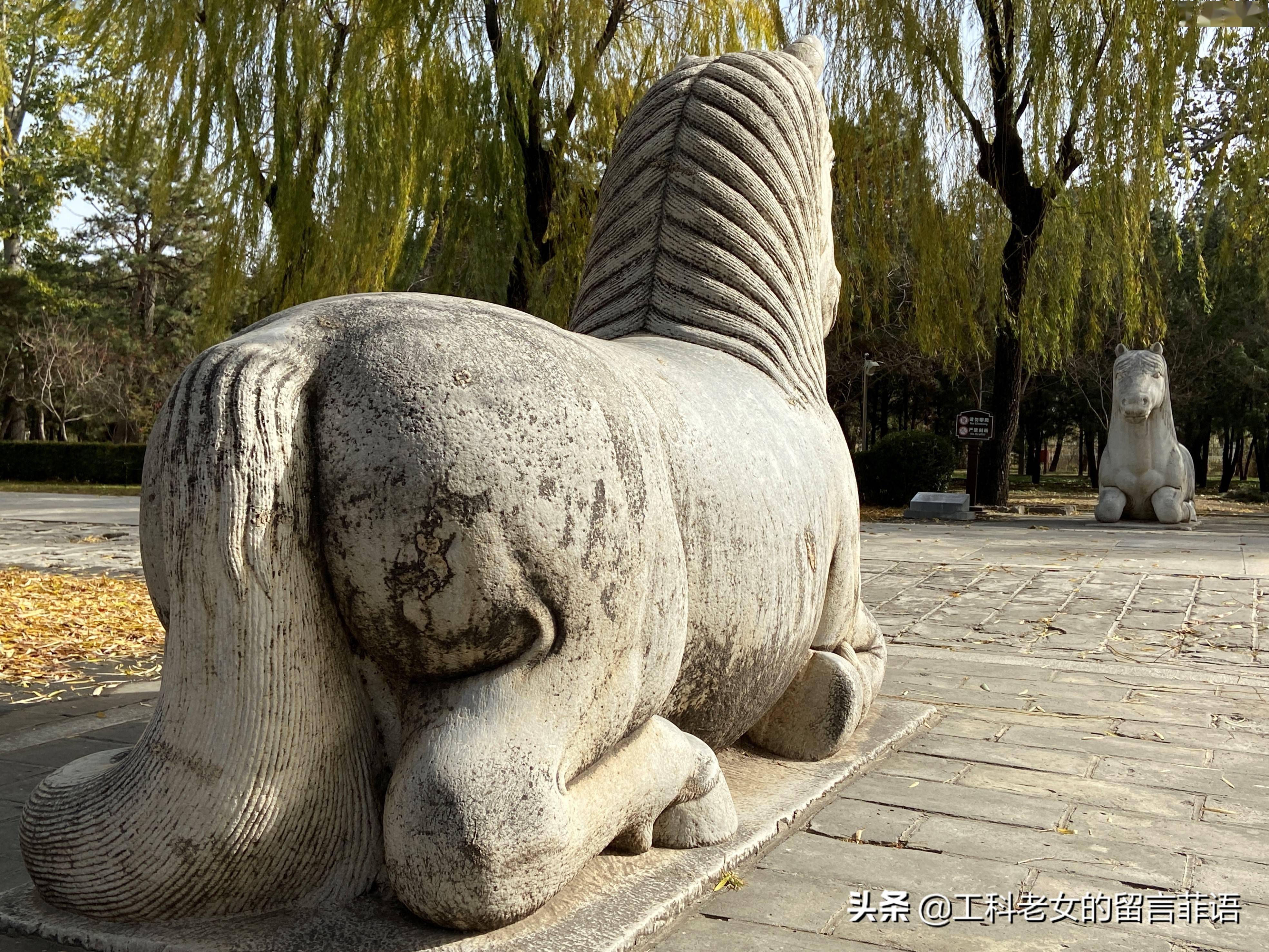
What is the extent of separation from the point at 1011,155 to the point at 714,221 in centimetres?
1192

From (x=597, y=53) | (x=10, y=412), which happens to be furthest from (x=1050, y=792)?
(x=10, y=412)

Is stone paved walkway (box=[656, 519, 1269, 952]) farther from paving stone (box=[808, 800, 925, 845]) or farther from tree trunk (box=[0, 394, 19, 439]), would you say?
tree trunk (box=[0, 394, 19, 439])

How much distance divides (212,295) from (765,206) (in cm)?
923

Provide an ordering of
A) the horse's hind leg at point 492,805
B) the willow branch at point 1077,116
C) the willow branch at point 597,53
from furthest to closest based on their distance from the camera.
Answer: the willow branch at point 1077,116, the willow branch at point 597,53, the horse's hind leg at point 492,805

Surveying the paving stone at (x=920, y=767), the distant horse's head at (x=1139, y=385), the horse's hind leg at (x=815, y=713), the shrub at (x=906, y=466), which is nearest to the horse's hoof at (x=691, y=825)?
the horse's hind leg at (x=815, y=713)

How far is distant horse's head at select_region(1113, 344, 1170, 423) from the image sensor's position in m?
12.1

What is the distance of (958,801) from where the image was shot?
3314 mm

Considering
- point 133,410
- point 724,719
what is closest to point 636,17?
point 724,719

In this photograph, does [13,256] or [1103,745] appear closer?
[1103,745]

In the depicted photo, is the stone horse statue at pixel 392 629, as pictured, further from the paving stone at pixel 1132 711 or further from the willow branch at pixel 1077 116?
the willow branch at pixel 1077 116

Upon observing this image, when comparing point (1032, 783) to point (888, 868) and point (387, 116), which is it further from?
point (387, 116)

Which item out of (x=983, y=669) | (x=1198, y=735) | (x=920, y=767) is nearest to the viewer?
(x=920, y=767)

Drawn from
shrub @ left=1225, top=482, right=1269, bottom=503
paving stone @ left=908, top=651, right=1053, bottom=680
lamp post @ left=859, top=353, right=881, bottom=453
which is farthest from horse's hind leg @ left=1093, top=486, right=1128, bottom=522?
shrub @ left=1225, top=482, right=1269, bottom=503

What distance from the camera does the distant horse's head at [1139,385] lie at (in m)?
12.1
